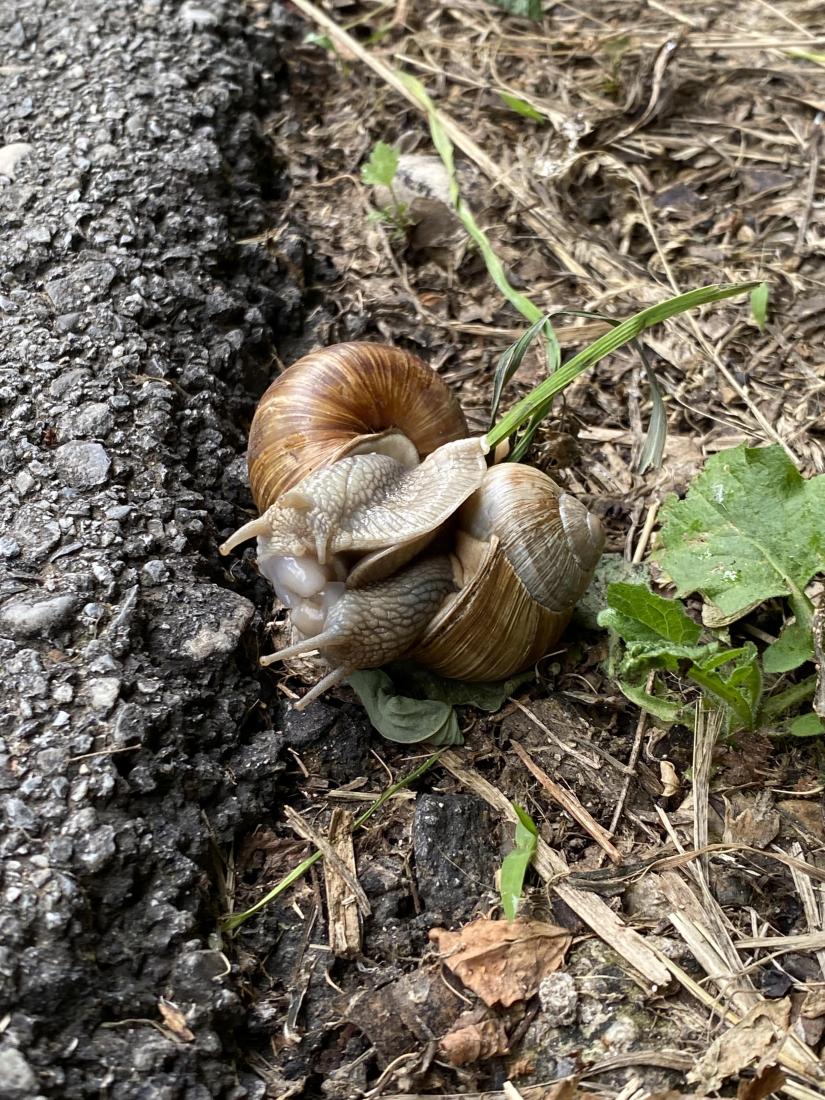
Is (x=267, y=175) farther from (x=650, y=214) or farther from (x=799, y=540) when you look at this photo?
(x=799, y=540)

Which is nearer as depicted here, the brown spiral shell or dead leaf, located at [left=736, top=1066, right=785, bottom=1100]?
dead leaf, located at [left=736, top=1066, right=785, bottom=1100]

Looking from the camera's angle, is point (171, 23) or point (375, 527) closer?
point (375, 527)

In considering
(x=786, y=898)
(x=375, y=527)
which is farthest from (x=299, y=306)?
(x=786, y=898)

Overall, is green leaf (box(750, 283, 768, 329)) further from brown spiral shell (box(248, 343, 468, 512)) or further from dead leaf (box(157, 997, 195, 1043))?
dead leaf (box(157, 997, 195, 1043))

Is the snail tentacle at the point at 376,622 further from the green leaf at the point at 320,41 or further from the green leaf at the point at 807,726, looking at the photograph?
the green leaf at the point at 320,41

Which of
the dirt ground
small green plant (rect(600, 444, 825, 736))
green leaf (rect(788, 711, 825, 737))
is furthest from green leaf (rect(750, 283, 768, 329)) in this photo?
green leaf (rect(788, 711, 825, 737))

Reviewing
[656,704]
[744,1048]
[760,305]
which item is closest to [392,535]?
[656,704]

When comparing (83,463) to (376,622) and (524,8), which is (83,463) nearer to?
(376,622)
